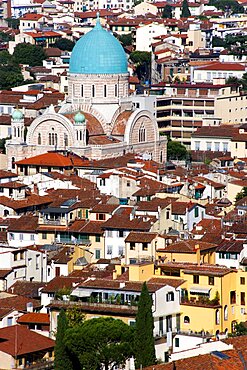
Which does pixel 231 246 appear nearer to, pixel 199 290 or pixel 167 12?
pixel 199 290

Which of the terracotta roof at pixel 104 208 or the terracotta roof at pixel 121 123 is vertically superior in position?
the terracotta roof at pixel 104 208

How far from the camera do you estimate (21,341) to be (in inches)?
1591

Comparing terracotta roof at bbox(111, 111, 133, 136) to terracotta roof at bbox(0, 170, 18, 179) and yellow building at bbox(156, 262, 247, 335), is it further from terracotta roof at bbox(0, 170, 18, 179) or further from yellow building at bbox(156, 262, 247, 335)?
yellow building at bbox(156, 262, 247, 335)

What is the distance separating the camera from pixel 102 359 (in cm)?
3806

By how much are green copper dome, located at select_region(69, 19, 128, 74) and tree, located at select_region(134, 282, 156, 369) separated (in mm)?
36125

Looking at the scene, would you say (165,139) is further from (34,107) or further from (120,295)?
(120,295)

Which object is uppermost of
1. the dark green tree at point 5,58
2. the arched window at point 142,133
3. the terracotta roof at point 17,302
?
the terracotta roof at point 17,302

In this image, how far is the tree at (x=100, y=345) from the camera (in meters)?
38.1

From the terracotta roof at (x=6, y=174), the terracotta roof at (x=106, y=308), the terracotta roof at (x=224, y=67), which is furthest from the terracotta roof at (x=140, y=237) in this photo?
the terracotta roof at (x=224, y=67)

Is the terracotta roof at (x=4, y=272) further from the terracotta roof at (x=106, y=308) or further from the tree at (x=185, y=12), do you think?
the tree at (x=185, y=12)

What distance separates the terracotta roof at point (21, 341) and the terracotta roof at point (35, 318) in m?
1.11

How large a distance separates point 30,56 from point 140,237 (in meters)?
64.9

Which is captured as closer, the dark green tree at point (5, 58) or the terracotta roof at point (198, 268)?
the terracotta roof at point (198, 268)

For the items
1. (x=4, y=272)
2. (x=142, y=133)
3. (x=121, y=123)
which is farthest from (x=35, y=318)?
(x=142, y=133)
